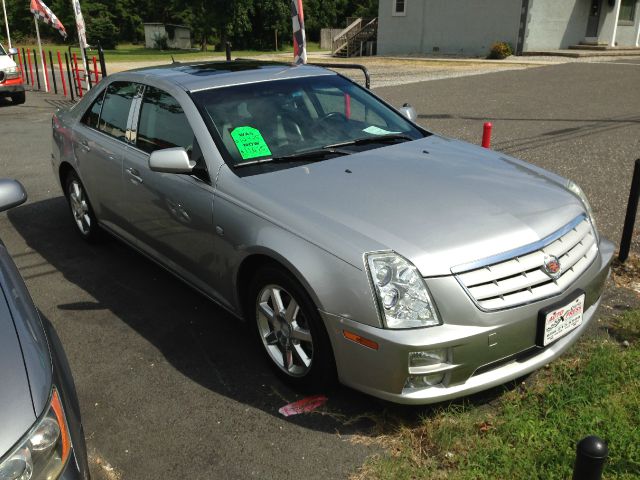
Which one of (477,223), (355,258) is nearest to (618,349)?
(477,223)

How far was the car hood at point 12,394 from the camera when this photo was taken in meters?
1.79

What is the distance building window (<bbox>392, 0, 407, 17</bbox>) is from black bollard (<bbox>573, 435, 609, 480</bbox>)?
32867 mm

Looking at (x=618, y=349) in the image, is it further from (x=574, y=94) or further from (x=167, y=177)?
(x=574, y=94)

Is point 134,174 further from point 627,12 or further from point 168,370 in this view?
point 627,12

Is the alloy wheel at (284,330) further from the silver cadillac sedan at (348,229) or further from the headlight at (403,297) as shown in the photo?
the headlight at (403,297)

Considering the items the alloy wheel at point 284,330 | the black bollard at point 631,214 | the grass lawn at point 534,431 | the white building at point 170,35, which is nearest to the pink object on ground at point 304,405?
the alloy wheel at point 284,330

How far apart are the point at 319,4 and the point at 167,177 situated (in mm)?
51808

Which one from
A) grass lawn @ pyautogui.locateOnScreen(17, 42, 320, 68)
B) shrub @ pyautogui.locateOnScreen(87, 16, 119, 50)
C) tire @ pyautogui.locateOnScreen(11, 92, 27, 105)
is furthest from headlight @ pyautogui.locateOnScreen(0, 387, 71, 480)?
shrub @ pyautogui.locateOnScreen(87, 16, 119, 50)

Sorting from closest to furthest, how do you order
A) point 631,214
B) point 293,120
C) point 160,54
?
1. point 293,120
2. point 631,214
3. point 160,54

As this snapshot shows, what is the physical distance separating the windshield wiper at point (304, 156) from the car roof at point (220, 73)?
736 millimetres

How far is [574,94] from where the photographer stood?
15.3m

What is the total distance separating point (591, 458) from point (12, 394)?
176 centimetres

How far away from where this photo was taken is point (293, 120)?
396cm

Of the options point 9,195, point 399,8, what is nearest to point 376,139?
point 9,195
